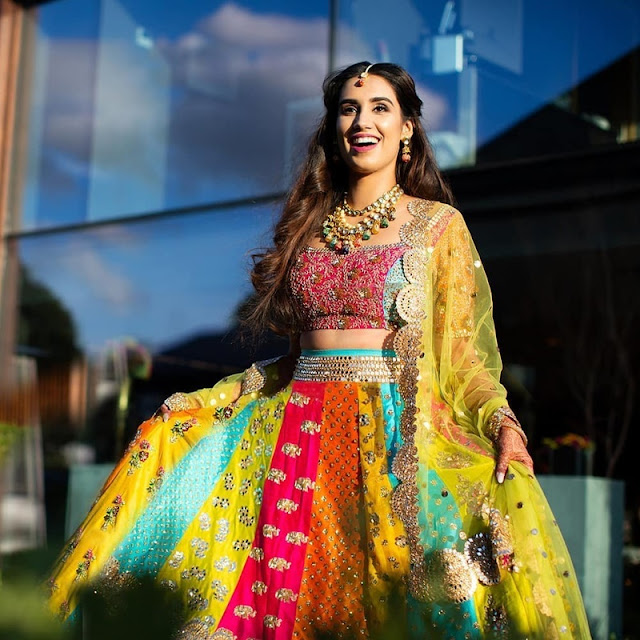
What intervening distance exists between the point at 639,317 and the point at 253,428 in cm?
274

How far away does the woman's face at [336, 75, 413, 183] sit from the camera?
2.90 m

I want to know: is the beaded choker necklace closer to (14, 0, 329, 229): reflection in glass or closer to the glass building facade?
the glass building facade

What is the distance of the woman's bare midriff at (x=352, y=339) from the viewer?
8.95 ft

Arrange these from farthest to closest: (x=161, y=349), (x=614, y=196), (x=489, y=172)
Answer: (x=161, y=349) → (x=489, y=172) → (x=614, y=196)

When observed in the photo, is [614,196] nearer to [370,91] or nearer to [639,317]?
[639,317]

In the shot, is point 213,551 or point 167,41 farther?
point 167,41

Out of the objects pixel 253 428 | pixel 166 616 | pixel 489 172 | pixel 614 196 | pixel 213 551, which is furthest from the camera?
pixel 489 172

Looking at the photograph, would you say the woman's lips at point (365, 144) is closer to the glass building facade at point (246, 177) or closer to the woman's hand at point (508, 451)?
the glass building facade at point (246, 177)

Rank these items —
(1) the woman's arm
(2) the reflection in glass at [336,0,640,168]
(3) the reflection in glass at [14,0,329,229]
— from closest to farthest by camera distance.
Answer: (1) the woman's arm → (2) the reflection in glass at [336,0,640,168] → (3) the reflection in glass at [14,0,329,229]

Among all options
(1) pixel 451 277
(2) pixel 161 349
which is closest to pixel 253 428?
(1) pixel 451 277

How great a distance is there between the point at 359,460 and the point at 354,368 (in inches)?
10.3

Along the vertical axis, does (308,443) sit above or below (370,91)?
below

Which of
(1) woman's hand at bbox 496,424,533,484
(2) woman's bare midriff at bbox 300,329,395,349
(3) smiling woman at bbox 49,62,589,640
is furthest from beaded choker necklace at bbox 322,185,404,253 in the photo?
(1) woman's hand at bbox 496,424,533,484

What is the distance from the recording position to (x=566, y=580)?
225 cm
